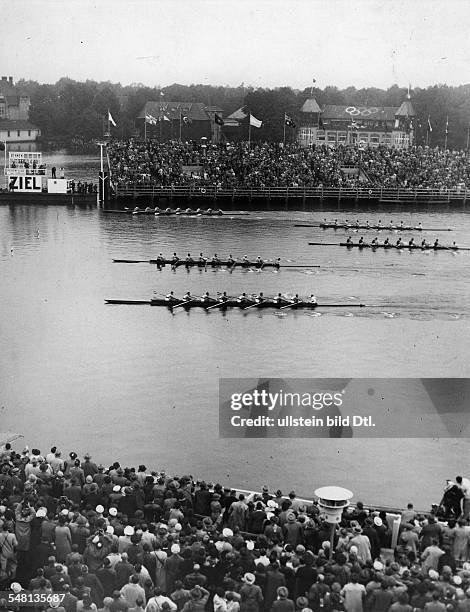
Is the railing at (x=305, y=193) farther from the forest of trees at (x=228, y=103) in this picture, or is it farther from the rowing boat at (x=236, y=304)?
the rowing boat at (x=236, y=304)

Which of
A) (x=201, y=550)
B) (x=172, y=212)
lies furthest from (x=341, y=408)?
(x=172, y=212)

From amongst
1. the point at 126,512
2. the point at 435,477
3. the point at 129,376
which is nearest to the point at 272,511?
the point at 126,512

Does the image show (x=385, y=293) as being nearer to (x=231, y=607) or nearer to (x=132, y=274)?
(x=132, y=274)

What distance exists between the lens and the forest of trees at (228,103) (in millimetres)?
103688

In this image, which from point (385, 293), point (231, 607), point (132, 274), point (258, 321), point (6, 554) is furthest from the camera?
point (132, 274)

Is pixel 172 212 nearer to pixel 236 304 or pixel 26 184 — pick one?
pixel 26 184

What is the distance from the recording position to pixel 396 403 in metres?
22.8

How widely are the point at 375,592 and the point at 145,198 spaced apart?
209 feet

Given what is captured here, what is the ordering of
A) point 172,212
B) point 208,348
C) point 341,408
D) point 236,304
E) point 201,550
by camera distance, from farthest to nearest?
1. point 172,212
2. point 236,304
3. point 208,348
4. point 341,408
5. point 201,550

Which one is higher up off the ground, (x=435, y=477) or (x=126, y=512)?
(x=126, y=512)

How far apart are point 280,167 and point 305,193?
5.03m

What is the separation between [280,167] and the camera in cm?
7888

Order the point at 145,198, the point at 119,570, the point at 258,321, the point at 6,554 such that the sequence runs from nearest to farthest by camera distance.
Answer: the point at 119,570
the point at 6,554
the point at 258,321
the point at 145,198

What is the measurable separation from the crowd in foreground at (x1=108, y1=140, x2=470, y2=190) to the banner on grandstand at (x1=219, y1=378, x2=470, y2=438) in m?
51.2
